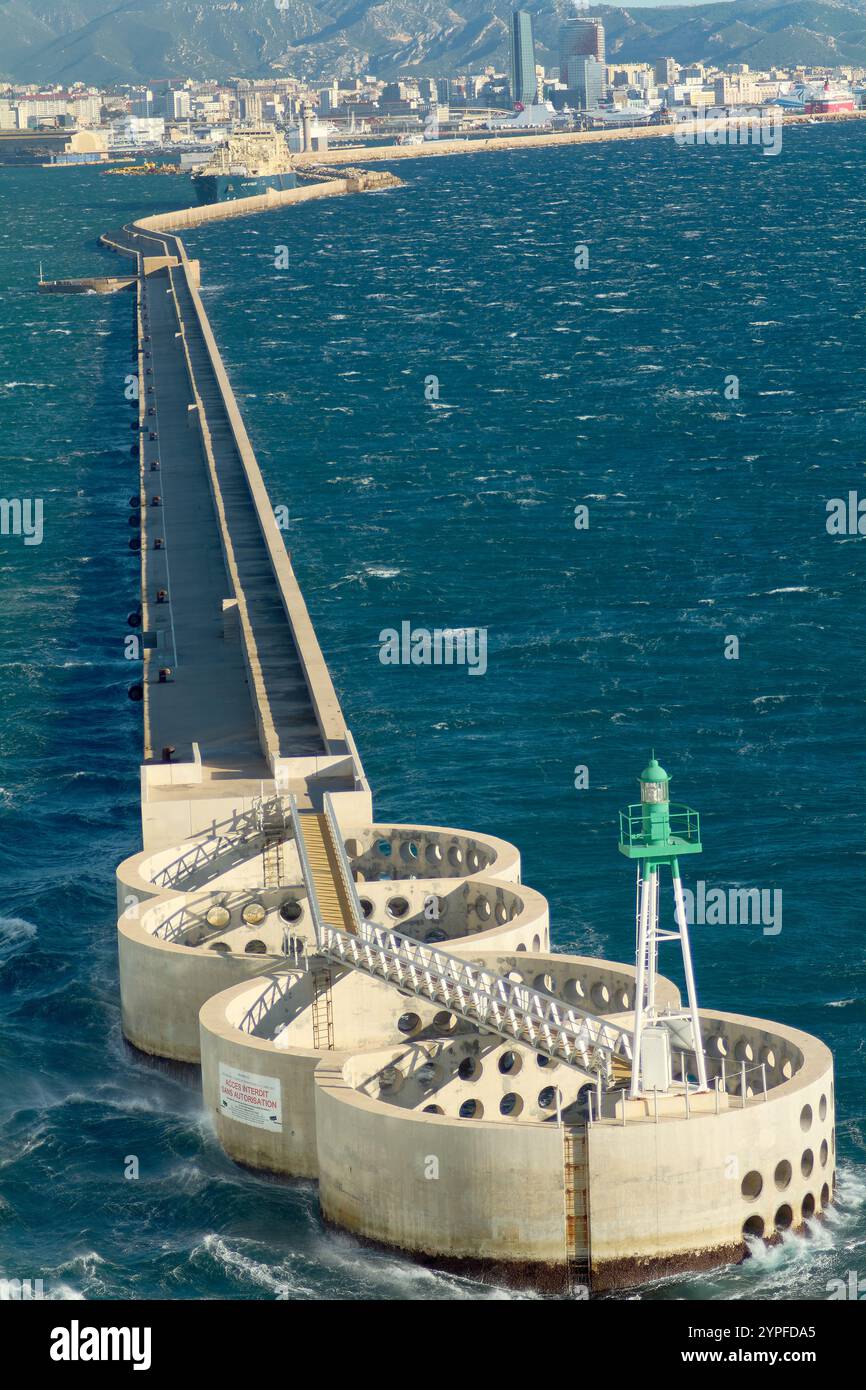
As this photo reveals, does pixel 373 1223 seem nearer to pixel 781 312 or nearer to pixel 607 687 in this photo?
pixel 607 687

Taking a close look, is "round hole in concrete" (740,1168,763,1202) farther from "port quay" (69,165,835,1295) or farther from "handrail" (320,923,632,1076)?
"handrail" (320,923,632,1076)

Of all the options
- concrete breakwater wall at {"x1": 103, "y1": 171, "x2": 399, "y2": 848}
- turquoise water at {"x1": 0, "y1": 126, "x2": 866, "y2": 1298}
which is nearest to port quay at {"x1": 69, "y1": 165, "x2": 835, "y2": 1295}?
concrete breakwater wall at {"x1": 103, "y1": 171, "x2": 399, "y2": 848}

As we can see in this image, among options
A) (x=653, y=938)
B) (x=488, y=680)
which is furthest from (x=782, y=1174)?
(x=488, y=680)

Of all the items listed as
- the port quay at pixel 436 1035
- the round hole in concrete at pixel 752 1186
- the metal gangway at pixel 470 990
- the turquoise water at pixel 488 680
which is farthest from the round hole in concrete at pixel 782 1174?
the metal gangway at pixel 470 990

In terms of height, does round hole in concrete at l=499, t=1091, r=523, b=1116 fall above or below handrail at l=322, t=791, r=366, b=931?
below

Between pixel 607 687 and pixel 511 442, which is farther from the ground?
pixel 511 442

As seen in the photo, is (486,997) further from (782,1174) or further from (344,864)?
(344,864)

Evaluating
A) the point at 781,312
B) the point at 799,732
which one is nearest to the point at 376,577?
the point at 799,732
